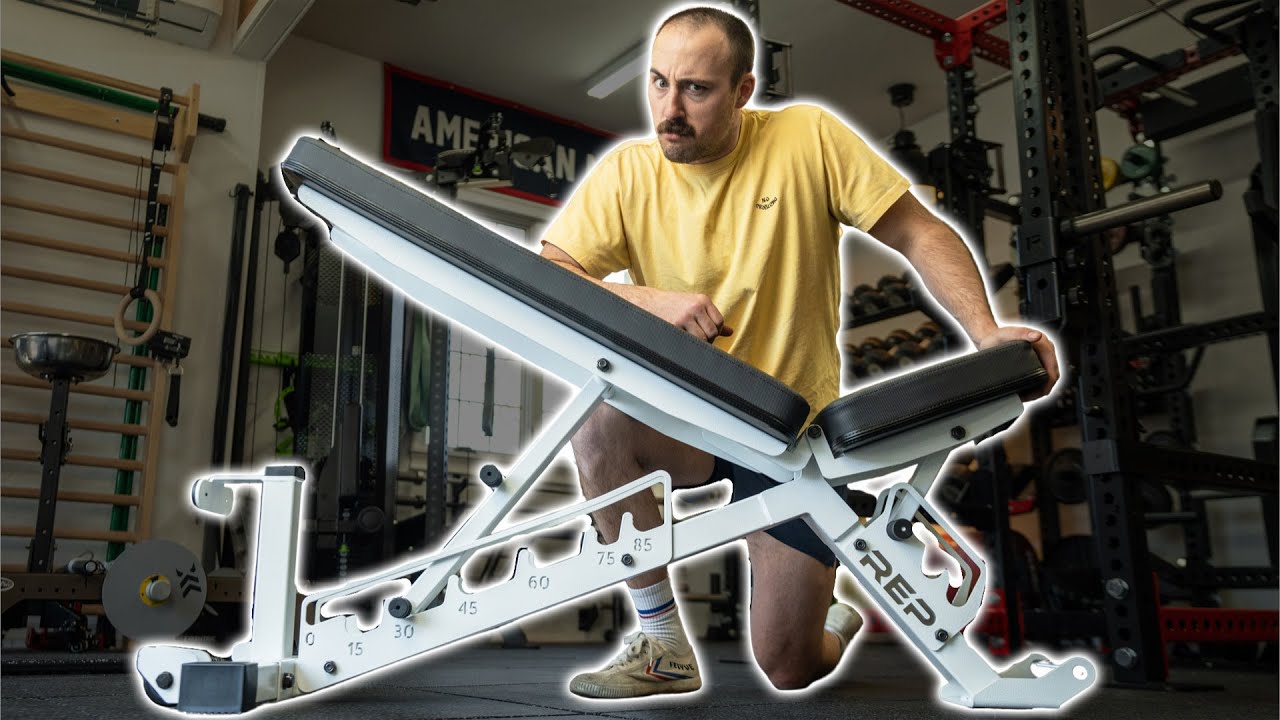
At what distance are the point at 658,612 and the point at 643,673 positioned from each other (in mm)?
105

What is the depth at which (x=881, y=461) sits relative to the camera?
1.14 m

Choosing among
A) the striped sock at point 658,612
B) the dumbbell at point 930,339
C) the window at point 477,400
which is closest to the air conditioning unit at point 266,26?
the window at point 477,400

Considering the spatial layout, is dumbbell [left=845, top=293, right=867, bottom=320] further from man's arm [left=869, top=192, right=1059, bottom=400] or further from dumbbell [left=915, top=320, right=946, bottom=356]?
man's arm [left=869, top=192, right=1059, bottom=400]

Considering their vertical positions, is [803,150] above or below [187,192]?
below

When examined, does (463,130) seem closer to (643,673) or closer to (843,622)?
(843,622)

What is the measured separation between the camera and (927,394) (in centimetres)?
112

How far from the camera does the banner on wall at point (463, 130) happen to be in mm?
5672

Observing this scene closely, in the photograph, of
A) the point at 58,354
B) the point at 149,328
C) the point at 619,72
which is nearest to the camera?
the point at 58,354

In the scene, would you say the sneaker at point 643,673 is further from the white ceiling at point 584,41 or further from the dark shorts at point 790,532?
the white ceiling at point 584,41

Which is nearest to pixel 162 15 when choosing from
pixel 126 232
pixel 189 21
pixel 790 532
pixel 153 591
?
pixel 189 21

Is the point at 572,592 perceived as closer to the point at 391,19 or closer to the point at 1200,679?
the point at 1200,679

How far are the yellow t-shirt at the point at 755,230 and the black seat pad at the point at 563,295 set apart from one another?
527mm

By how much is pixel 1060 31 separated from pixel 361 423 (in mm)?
2633

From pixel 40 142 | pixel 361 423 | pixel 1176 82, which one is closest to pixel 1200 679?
pixel 361 423
